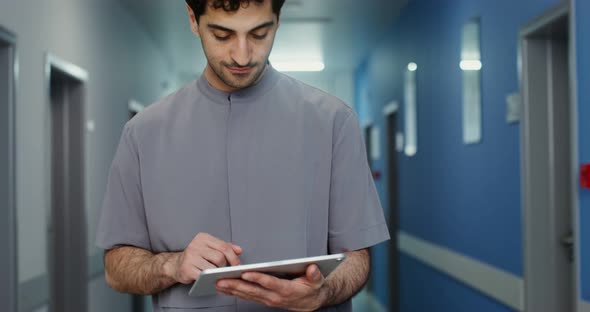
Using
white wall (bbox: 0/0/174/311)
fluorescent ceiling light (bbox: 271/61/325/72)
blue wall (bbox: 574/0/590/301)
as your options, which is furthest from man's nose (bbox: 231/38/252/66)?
fluorescent ceiling light (bbox: 271/61/325/72)

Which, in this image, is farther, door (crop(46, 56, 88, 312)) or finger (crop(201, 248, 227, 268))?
door (crop(46, 56, 88, 312))

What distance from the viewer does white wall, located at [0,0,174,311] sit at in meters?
4.02

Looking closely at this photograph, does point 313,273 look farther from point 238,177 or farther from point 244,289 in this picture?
point 238,177

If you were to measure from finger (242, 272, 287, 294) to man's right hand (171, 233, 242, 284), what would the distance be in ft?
0.31

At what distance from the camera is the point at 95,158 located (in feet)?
19.2

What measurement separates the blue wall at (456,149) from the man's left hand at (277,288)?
2.64 metres

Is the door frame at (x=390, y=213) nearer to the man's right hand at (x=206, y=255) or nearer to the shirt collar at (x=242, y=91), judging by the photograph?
the shirt collar at (x=242, y=91)

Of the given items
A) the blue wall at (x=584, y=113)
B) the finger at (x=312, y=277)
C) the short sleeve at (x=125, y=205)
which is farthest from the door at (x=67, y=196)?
the finger at (x=312, y=277)

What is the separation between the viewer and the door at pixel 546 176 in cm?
381

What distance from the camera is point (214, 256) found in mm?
1340

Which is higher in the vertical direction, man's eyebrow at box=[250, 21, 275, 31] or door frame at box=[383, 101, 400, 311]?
man's eyebrow at box=[250, 21, 275, 31]

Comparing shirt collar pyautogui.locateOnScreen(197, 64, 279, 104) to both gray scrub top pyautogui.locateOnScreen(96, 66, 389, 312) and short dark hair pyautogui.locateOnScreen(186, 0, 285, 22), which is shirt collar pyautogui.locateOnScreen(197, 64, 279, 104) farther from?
short dark hair pyautogui.locateOnScreen(186, 0, 285, 22)

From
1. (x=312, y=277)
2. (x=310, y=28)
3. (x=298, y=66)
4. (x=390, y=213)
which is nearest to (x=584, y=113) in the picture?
(x=312, y=277)

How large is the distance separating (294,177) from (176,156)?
25cm
